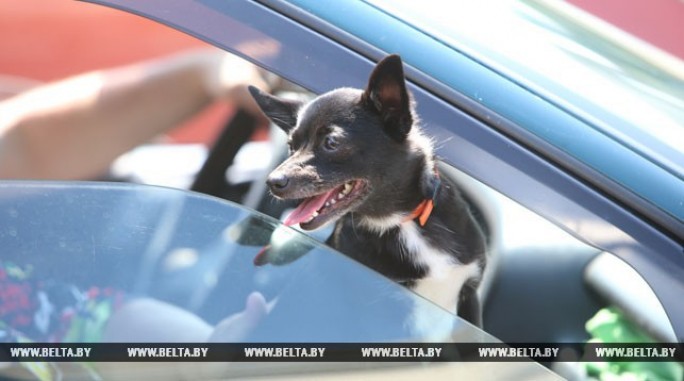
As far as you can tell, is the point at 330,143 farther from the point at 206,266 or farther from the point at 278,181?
the point at 206,266

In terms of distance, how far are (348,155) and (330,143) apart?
4cm

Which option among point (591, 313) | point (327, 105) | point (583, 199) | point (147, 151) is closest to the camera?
point (583, 199)

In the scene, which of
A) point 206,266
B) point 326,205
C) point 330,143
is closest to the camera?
point 206,266

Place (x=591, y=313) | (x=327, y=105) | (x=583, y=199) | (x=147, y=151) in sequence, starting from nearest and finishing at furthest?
(x=583, y=199) < (x=327, y=105) < (x=591, y=313) < (x=147, y=151)

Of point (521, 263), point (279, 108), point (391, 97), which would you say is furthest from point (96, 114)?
point (521, 263)

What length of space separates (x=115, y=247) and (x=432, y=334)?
544 mm

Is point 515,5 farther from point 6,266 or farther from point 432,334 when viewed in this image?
point 6,266

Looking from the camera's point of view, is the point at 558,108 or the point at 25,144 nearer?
the point at 558,108

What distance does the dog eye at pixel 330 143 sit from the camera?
5.65 ft

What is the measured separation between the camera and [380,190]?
1.76 m

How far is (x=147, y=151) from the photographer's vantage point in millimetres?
2029

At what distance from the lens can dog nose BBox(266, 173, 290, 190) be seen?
1.65 m

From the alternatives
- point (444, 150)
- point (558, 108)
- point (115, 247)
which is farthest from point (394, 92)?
point (115, 247)

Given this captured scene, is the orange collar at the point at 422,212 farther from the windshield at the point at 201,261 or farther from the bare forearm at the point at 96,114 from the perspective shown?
the bare forearm at the point at 96,114
